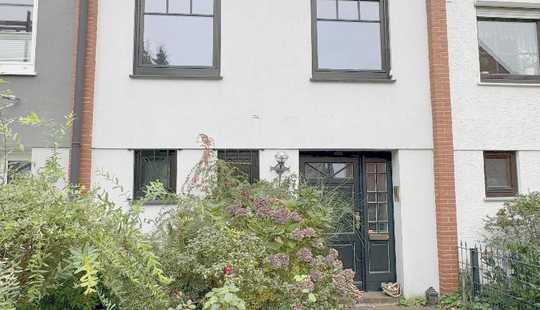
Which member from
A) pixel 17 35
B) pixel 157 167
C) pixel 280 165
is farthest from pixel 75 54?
pixel 280 165

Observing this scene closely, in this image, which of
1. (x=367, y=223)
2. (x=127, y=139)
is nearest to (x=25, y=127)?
(x=127, y=139)

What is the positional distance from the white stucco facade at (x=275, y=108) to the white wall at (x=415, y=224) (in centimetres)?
2

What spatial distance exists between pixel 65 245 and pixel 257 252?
1.91 m

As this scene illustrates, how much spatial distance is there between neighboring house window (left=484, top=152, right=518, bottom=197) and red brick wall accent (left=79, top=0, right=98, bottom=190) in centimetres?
648

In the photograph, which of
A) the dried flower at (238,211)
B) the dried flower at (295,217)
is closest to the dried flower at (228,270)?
the dried flower at (238,211)

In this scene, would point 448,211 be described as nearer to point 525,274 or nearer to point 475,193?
point 475,193

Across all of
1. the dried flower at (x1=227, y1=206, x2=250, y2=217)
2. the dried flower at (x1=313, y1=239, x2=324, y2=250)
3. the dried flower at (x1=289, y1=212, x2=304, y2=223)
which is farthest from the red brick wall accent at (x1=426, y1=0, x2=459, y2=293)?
the dried flower at (x1=227, y1=206, x2=250, y2=217)

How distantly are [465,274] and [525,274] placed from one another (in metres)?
0.98

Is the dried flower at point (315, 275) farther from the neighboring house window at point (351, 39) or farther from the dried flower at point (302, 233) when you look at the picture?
the neighboring house window at point (351, 39)

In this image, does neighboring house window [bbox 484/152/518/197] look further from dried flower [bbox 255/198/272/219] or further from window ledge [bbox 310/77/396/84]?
dried flower [bbox 255/198/272/219]

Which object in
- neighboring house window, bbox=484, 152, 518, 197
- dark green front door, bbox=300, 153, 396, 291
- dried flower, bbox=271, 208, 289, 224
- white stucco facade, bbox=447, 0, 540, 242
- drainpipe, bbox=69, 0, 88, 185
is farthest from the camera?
neighboring house window, bbox=484, 152, 518, 197

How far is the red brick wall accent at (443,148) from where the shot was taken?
661cm

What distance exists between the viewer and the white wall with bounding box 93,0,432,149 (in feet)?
21.4

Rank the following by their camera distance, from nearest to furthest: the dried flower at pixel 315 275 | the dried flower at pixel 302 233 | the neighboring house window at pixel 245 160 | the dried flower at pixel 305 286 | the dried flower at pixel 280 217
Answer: the dried flower at pixel 305 286, the dried flower at pixel 315 275, the dried flower at pixel 302 233, the dried flower at pixel 280 217, the neighboring house window at pixel 245 160
